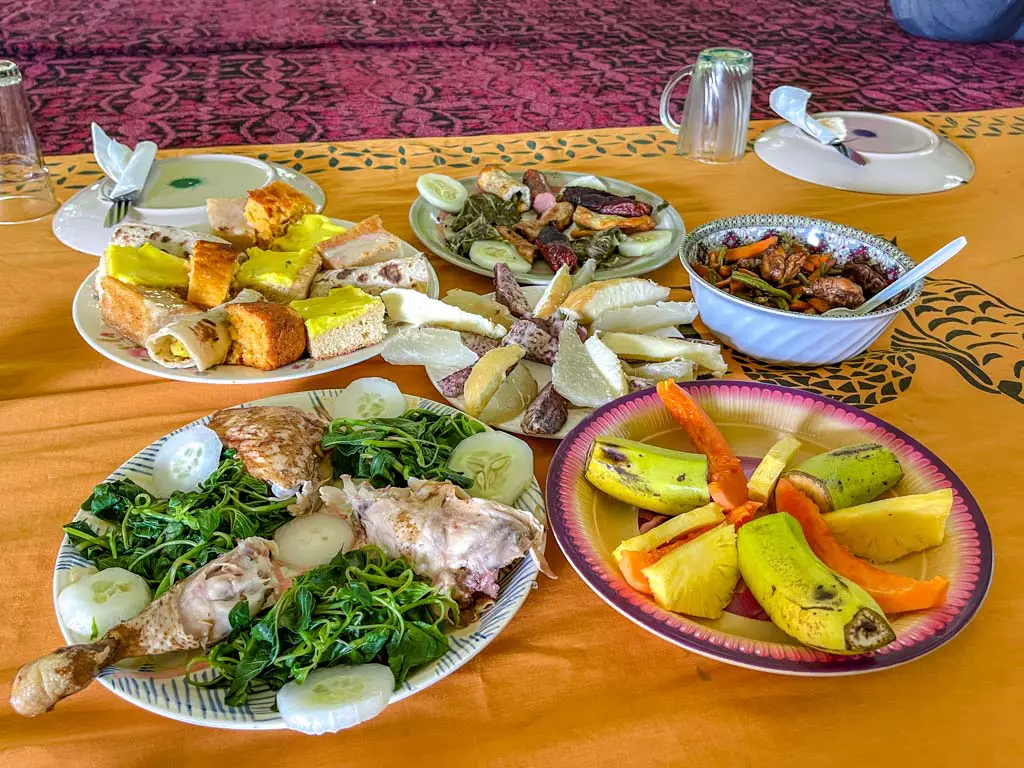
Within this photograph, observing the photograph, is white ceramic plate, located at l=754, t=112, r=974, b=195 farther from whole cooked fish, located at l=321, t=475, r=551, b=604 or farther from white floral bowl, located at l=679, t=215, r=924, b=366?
whole cooked fish, located at l=321, t=475, r=551, b=604

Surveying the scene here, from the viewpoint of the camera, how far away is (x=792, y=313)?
118 centimetres

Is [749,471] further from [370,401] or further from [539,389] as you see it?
[370,401]

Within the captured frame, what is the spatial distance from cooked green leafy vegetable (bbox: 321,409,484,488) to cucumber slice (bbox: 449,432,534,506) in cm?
2

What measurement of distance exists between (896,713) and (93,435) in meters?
1.02

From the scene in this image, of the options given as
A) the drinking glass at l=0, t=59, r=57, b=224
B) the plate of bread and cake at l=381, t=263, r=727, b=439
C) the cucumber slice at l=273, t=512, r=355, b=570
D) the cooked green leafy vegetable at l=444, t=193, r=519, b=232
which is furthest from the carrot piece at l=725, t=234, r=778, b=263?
the drinking glass at l=0, t=59, r=57, b=224

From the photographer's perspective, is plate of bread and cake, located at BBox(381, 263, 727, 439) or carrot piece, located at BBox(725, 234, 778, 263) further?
carrot piece, located at BBox(725, 234, 778, 263)

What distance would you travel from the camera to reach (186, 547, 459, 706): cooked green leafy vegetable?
0.73 metres

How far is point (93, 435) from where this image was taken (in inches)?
43.7

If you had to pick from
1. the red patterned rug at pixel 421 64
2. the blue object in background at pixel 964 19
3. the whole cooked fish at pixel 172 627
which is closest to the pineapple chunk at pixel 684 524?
the whole cooked fish at pixel 172 627

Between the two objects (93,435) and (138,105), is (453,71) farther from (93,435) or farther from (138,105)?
(93,435)

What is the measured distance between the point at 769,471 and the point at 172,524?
656 millimetres

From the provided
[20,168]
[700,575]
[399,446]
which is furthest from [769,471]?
[20,168]

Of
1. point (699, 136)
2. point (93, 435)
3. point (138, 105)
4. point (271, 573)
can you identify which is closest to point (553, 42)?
point (699, 136)

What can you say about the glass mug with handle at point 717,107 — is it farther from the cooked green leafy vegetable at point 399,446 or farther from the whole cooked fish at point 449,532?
the whole cooked fish at point 449,532
